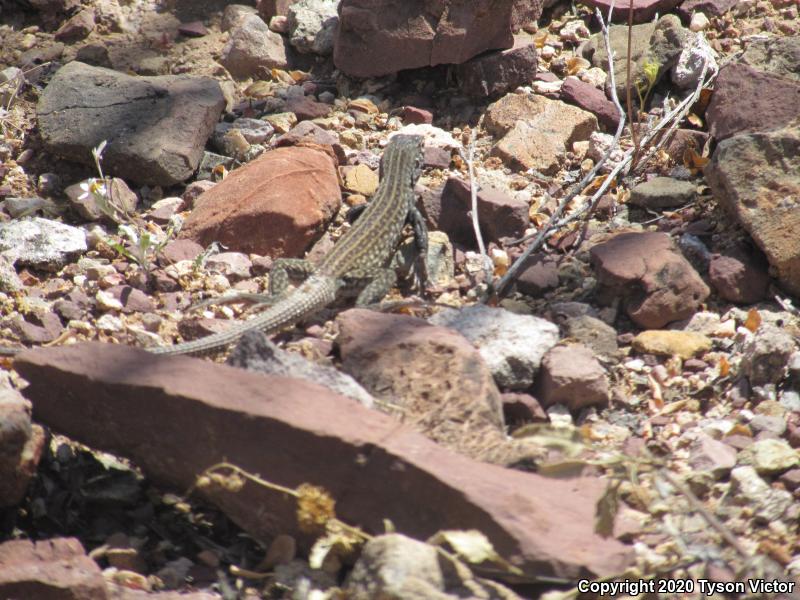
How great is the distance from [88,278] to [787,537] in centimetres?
350

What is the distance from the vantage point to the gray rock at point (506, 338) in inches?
139

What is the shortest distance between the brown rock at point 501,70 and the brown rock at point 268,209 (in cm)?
141

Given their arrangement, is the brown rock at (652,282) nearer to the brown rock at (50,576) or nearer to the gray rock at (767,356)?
the gray rock at (767,356)

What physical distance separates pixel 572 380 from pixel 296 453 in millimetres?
1317

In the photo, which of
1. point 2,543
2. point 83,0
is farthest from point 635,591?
point 83,0

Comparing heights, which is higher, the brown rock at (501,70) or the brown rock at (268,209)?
the brown rock at (501,70)

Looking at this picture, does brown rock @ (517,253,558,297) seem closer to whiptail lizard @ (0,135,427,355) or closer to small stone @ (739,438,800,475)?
whiptail lizard @ (0,135,427,355)

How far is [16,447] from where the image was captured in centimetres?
270

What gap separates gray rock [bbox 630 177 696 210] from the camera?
15.5ft

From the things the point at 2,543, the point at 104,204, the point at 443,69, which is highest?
the point at 443,69

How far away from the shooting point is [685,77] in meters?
5.42

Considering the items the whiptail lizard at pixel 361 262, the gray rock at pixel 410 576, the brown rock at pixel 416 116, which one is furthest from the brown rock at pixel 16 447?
the brown rock at pixel 416 116

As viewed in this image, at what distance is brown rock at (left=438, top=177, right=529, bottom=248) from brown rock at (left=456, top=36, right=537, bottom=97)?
1076 mm

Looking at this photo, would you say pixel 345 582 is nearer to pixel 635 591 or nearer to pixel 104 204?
pixel 635 591
